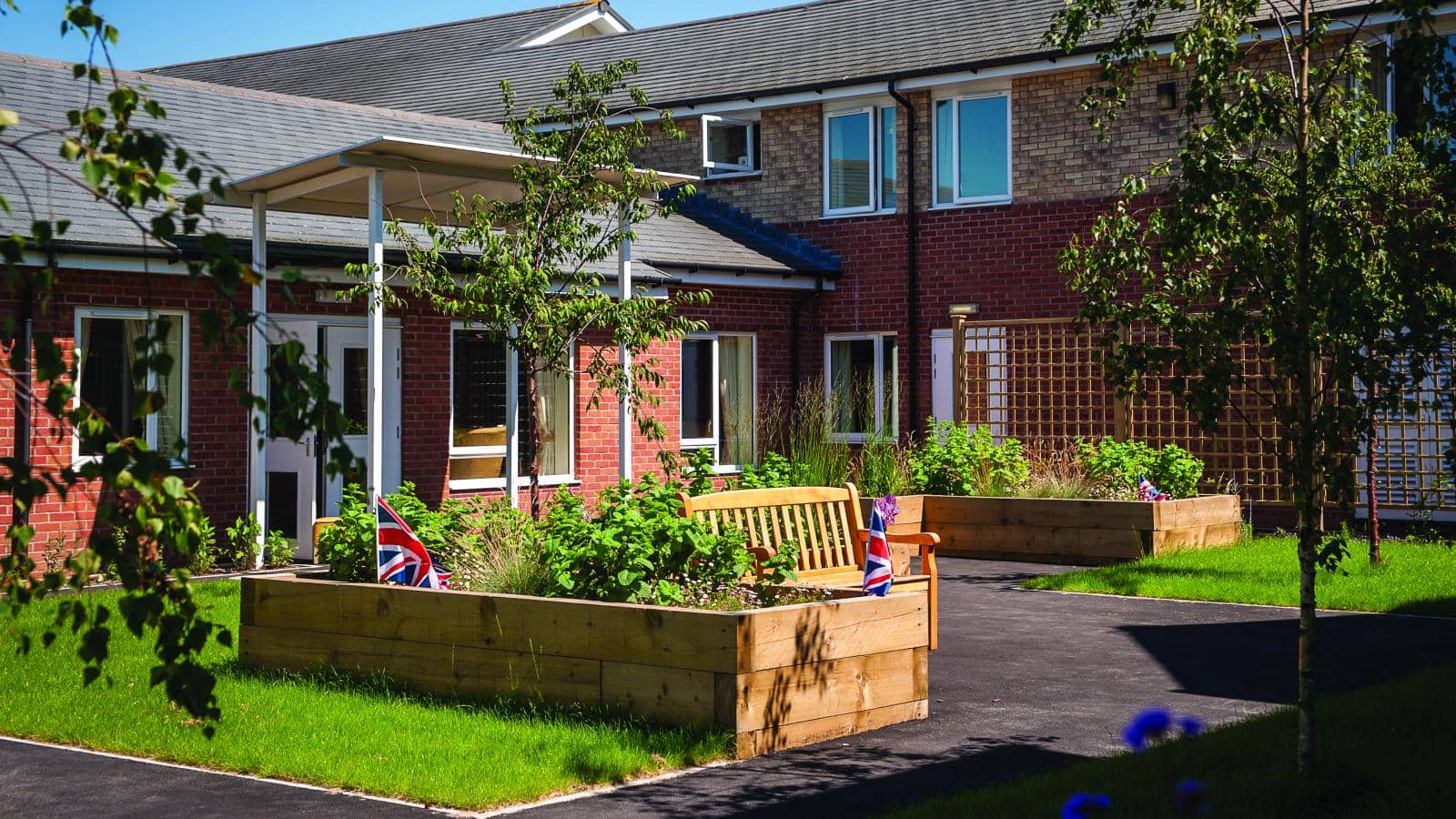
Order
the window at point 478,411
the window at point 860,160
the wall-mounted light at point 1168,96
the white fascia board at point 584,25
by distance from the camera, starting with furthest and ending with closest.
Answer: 1. the white fascia board at point 584,25
2. the window at point 860,160
3. the wall-mounted light at point 1168,96
4. the window at point 478,411

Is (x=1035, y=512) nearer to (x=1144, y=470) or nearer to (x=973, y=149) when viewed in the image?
(x=1144, y=470)

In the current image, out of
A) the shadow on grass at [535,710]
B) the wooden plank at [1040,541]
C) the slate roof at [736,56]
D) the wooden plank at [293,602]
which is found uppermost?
the slate roof at [736,56]

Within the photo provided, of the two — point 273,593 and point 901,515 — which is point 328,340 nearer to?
point 901,515

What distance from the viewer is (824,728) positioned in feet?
23.7

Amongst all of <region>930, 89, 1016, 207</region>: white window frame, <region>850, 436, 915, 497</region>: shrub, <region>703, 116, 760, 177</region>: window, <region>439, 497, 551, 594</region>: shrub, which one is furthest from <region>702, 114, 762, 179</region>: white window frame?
<region>439, 497, 551, 594</region>: shrub

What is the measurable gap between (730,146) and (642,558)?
55.8 feet

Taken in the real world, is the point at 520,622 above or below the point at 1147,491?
below

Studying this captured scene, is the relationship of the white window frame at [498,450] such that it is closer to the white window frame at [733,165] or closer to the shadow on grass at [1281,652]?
the white window frame at [733,165]

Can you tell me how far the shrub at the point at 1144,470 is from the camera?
15492 millimetres

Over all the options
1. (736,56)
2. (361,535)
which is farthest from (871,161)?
(361,535)

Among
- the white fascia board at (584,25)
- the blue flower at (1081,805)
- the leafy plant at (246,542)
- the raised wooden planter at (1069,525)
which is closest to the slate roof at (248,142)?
the leafy plant at (246,542)

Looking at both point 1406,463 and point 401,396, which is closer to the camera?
point 401,396

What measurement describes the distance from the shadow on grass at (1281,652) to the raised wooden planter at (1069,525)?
3.40 metres

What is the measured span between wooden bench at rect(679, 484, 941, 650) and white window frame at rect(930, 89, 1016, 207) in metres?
11.0
